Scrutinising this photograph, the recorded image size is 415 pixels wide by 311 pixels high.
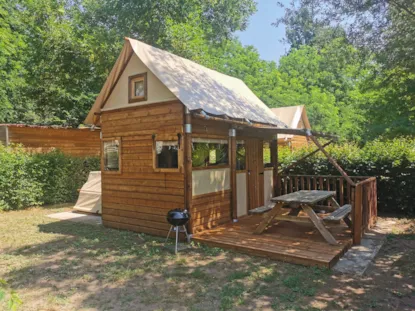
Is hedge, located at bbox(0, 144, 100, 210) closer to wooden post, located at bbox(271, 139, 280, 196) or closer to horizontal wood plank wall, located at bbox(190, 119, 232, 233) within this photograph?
horizontal wood plank wall, located at bbox(190, 119, 232, 233)

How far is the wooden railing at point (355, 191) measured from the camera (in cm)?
577

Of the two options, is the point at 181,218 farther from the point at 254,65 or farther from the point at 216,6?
the point at 254,65

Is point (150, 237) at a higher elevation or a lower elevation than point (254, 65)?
lower

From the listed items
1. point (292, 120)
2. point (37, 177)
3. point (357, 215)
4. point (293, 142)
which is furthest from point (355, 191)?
point (293, 142)

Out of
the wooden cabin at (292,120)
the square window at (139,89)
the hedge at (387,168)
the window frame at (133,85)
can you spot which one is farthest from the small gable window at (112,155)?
the wooden cabin at (292,120)

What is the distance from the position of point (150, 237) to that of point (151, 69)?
3611 mm

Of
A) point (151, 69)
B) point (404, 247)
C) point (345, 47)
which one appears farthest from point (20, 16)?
point (404, 247)

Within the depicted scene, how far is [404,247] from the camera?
5.70m

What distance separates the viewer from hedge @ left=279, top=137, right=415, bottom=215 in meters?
8.45

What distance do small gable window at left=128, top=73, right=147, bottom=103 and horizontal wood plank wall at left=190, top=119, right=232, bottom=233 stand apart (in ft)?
4.93

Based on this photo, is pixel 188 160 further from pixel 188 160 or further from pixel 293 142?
pixel 293 142

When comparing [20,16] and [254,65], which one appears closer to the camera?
[20,16]

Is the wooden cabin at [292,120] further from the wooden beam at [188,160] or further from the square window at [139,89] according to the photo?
the wooden beam at [188,160]

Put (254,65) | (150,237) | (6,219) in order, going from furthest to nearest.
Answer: (254,65)
(6,219)
(150,237)
